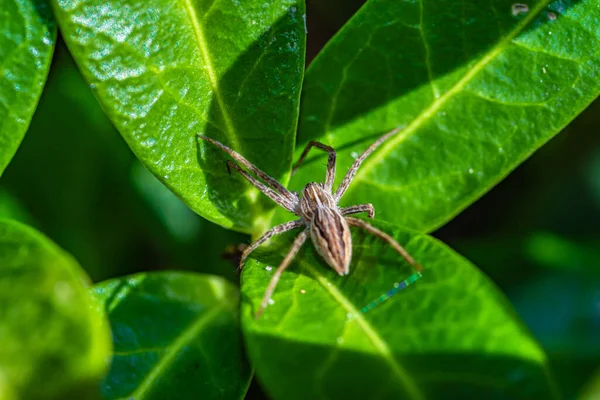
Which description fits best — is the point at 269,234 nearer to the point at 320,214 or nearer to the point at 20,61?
the point at 320,214

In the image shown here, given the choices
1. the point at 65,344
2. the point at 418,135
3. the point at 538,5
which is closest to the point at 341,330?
the point at 65,344

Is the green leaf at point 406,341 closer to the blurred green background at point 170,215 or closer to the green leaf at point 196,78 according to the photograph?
the green leaf at point 196,78

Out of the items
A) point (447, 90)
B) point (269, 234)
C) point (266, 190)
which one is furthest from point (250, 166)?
point (447, 90)

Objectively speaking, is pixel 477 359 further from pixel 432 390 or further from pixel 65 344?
pixel 65 344

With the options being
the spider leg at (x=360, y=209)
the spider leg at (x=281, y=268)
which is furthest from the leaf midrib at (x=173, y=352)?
the spider leg at (x=360, y=209)

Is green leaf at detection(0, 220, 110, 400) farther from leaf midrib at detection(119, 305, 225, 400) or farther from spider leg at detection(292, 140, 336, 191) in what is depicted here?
spider leg at detection(292, 140, 336, 191)

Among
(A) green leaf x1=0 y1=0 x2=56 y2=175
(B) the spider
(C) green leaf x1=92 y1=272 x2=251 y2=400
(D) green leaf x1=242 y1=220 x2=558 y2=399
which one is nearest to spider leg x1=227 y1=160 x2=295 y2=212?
(B) the spider
